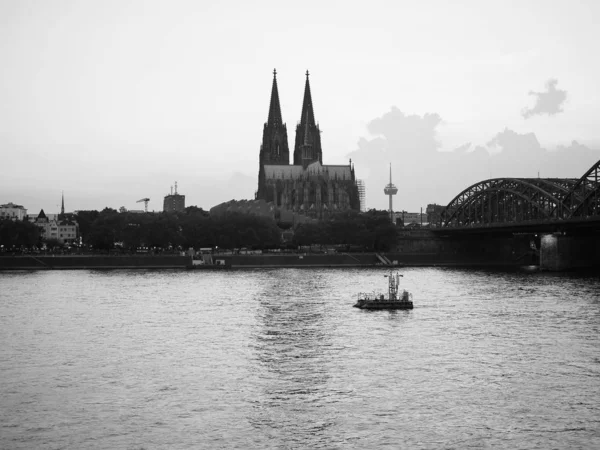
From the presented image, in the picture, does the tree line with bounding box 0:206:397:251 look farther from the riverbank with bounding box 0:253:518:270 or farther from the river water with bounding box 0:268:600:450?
the river water with bounding box 0:268:600:450

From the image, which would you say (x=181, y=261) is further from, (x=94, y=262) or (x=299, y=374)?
(x=299, y=374)

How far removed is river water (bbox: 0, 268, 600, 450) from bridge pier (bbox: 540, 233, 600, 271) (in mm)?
45717

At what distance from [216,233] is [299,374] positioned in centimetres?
11137

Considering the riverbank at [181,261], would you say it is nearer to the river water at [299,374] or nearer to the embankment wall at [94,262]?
the embankment wall at [94,262]

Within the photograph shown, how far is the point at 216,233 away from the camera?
145875 millimetres

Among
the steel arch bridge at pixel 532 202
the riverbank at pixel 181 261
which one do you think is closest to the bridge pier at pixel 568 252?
the steel arch bridge at pixel 532 202

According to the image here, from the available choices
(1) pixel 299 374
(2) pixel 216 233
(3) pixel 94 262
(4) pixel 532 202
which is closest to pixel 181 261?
(3) pixel 94 262

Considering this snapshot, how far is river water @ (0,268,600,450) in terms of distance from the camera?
2700 cm

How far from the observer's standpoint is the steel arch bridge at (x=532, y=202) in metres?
109

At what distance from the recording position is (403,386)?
33156 millimetres

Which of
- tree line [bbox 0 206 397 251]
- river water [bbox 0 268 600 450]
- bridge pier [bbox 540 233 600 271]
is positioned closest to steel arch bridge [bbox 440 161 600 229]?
bridge pier [bbox 540 233 600 271]

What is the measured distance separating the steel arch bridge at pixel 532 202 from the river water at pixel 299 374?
145 feet

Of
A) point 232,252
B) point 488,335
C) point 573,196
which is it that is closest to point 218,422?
point 488,335

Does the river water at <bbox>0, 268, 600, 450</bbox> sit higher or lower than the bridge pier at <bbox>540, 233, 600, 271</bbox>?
lower
